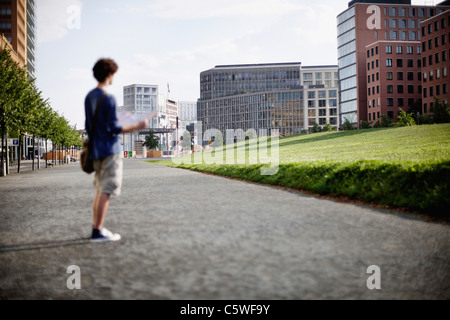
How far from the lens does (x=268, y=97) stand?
15488cm

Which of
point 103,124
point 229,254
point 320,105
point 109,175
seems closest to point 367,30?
point 320,105

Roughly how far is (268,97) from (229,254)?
153m

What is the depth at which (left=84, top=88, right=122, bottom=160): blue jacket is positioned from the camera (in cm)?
534

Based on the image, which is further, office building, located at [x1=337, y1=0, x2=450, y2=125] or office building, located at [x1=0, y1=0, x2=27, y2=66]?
office building, located at [x1=337, y1=0, x2=450, y2=125]

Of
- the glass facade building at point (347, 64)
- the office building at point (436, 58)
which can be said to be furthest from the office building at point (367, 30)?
the office building at point (436, 58)

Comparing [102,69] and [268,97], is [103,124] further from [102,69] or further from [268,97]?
[268,97]

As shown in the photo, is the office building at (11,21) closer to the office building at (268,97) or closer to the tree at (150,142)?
the tree at (150,142)

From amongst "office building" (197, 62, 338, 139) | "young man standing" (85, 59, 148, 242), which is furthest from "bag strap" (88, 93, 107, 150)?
"office building" (197, 62, 338, 139)

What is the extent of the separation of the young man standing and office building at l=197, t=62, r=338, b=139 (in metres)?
147

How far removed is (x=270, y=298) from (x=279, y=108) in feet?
503

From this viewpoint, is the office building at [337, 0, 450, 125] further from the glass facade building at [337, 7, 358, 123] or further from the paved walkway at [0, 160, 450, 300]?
the paved walkway at [0, 160, 450, 300]

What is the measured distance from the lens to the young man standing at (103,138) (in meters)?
5.36

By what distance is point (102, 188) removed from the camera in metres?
5.38

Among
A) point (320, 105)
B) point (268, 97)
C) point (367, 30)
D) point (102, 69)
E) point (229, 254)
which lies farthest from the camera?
point (268, 97)
